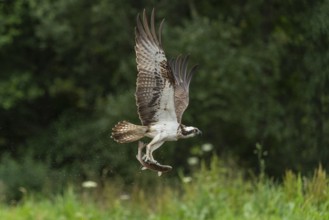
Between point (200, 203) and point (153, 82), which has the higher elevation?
point (153, 82)

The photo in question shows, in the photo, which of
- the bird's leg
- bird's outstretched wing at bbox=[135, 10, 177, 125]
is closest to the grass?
bird's outstretched wing at bbox=[135, 10, 177, 125]

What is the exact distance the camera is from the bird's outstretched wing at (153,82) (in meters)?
6.01

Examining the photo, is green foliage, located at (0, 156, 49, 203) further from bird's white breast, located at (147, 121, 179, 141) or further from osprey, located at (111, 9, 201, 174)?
bird's white breast, located at (147, 121, 179, 141)

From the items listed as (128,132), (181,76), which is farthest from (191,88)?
(128,132)

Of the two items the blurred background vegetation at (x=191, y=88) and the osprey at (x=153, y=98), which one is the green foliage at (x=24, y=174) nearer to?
the blurred background vegetation at (x=191, y=88)

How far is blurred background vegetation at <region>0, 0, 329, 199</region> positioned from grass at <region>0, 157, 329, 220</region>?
730 centimetres

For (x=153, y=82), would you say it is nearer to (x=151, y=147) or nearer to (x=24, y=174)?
(x=151, y=147)

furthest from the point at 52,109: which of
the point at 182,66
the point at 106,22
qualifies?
the point at 182,66

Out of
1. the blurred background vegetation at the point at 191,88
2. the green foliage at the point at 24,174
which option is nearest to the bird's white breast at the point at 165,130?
the green foliage at the point at 24,174

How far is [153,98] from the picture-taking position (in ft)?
19.8

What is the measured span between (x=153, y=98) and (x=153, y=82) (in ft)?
0.38

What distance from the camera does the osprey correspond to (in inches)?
233

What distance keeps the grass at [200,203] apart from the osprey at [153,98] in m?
2.18

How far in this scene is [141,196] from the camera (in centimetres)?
853
